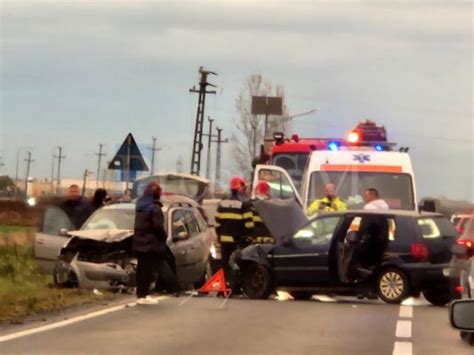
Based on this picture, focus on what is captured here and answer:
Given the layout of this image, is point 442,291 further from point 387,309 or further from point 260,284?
point 260,284

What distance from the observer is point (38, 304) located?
15.1m

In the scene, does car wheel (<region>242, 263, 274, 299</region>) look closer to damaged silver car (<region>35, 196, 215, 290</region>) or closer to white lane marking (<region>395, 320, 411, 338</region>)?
damaged silver car (<region>35, 196, 215, 290</region>)

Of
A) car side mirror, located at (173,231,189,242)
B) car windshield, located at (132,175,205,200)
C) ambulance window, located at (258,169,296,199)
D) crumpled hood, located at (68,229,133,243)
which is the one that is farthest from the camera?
car windshield, located at (132,175,205,200)

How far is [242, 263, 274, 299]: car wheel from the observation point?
17.4 metres

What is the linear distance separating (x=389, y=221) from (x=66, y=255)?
526 cm

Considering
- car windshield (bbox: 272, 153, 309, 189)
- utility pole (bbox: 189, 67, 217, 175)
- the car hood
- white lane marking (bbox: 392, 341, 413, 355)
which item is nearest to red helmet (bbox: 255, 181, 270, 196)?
the car hood

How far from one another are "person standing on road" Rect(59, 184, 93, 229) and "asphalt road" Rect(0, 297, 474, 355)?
4.75m

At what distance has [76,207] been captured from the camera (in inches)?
808

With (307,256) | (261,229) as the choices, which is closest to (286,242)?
(307,256)

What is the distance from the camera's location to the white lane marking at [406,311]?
48.3 feet

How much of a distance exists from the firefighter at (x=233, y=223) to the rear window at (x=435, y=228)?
2956mm

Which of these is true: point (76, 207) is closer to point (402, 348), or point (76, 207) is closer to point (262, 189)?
point (262, 189)

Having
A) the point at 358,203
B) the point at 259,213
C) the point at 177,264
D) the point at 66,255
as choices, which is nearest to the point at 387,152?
the point at 358,203

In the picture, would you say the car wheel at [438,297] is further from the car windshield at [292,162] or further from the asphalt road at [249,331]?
the car windshield at [292,162]
